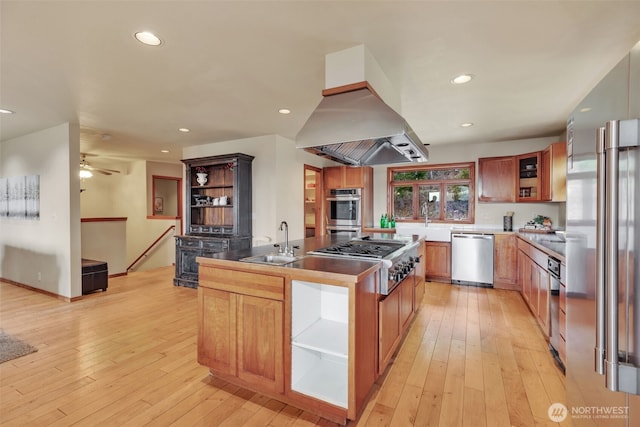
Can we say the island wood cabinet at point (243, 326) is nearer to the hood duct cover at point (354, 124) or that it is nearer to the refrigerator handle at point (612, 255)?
the hood duct cover at point (354, 124)

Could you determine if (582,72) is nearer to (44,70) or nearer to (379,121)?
(379,121)

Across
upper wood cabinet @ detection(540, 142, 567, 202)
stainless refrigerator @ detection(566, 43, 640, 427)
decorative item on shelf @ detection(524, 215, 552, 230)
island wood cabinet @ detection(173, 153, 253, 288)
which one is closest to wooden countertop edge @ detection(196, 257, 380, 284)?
stainless refrigerator @ detection(566, 43, 640, 427)

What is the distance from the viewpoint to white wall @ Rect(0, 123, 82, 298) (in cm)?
418

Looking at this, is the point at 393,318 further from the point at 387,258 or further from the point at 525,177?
the point at 525,177

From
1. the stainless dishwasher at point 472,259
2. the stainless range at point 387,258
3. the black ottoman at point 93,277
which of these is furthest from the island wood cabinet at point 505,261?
the black ottoman at point 93,277

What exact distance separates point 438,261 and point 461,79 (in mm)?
3284

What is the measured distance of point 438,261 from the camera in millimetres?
5152

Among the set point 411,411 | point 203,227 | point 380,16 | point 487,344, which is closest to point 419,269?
point 487,344

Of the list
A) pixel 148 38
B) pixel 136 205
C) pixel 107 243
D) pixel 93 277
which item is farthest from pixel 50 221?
pixel 148 38

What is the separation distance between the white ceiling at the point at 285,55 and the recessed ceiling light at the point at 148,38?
1.7 inches

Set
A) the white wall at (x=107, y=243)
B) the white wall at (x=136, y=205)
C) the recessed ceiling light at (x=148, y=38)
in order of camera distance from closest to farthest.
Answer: the recessed ceiling light at (x=148, y=38), the white wall at (x=107, y=243), the white wall at (x=136, y=205)

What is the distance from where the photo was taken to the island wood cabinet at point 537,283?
2.81 meters

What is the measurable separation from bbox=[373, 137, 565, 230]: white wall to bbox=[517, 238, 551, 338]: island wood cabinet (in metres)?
1.30

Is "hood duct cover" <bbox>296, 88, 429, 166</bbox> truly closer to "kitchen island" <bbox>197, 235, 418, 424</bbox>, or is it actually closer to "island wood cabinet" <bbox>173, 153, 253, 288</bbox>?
"kitchen island" <bbox>197, 235, 418, 424</bbox>
